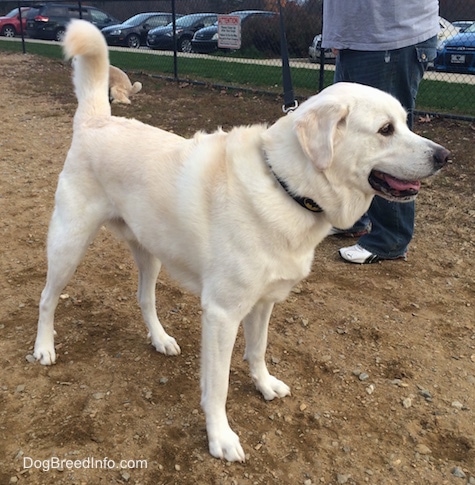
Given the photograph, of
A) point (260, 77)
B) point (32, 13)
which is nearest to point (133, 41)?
point (32, 13)

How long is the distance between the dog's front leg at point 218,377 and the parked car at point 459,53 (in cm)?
1080

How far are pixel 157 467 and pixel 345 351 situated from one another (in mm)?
1250

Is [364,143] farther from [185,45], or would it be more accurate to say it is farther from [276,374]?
[185,45]

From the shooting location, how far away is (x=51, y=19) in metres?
24.4

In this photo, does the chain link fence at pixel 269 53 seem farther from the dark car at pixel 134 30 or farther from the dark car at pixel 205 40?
the dark car at pixel 134 30

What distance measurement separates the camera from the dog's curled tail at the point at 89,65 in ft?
8.46

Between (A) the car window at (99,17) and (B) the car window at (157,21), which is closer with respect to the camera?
(B) the car window at (157,21)

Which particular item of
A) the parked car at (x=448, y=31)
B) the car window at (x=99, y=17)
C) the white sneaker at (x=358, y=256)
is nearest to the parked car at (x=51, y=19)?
the car window at (x=99, y=17)

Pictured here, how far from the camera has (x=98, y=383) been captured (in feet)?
8.79

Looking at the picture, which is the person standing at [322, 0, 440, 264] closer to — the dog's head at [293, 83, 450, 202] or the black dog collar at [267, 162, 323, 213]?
the dog's head at [293, 83, 450, 202]

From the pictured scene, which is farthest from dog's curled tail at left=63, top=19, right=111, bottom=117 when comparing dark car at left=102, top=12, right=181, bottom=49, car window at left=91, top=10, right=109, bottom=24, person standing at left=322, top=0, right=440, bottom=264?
car window at left=91, top=10, right=109, bottom=24

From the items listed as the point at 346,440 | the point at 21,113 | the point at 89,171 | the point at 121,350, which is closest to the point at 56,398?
the point at 121,350

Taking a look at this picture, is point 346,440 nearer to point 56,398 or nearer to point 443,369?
point 443,369

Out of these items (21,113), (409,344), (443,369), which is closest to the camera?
(443,369)
